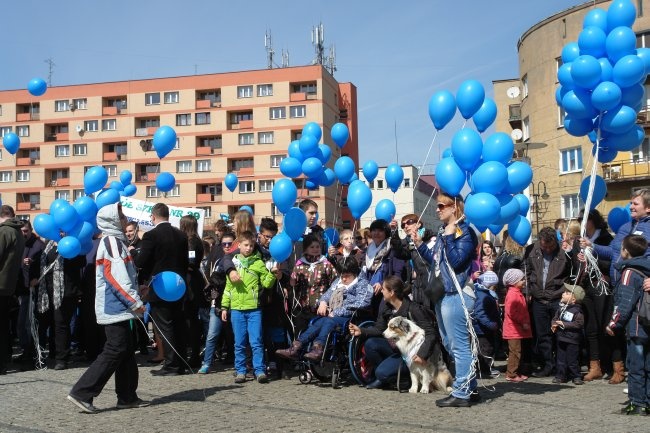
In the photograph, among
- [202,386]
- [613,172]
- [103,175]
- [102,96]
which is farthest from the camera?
[102,96]

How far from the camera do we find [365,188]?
10531mm

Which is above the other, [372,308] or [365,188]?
[365,188]

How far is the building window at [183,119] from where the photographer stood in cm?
6619

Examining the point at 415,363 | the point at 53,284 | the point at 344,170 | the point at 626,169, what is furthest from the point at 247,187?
the point at 415,363

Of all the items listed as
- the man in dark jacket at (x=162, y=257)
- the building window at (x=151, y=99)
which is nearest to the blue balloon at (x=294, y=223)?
the man in dark jacket at (x=162, y=257)

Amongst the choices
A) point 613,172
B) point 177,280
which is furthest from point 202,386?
point 613,172

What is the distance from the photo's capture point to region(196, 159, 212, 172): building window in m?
65.8

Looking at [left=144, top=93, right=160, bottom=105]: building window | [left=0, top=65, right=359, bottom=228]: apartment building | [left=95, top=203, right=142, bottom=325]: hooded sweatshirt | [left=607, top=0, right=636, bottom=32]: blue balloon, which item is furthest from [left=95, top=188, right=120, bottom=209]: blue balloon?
[left=144, top=93, right=160, bottom=105]: building window

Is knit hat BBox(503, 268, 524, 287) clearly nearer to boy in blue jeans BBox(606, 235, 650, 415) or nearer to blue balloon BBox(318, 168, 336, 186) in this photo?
boy in blue jeans BBox(606, 235, 650, 415)

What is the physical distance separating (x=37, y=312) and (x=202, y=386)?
3.44 meters

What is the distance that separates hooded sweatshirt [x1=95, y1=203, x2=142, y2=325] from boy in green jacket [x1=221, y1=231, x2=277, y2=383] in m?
1.85

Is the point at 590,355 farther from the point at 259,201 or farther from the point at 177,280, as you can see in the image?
the point at 259,201

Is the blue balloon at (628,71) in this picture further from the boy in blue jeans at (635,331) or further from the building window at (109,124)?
the building window at (109,124)

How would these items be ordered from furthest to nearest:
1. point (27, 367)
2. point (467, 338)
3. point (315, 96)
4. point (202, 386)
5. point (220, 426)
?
point (315, 96), point (27, 367), point (202, 386), point (467, 338), point (220, 426)
